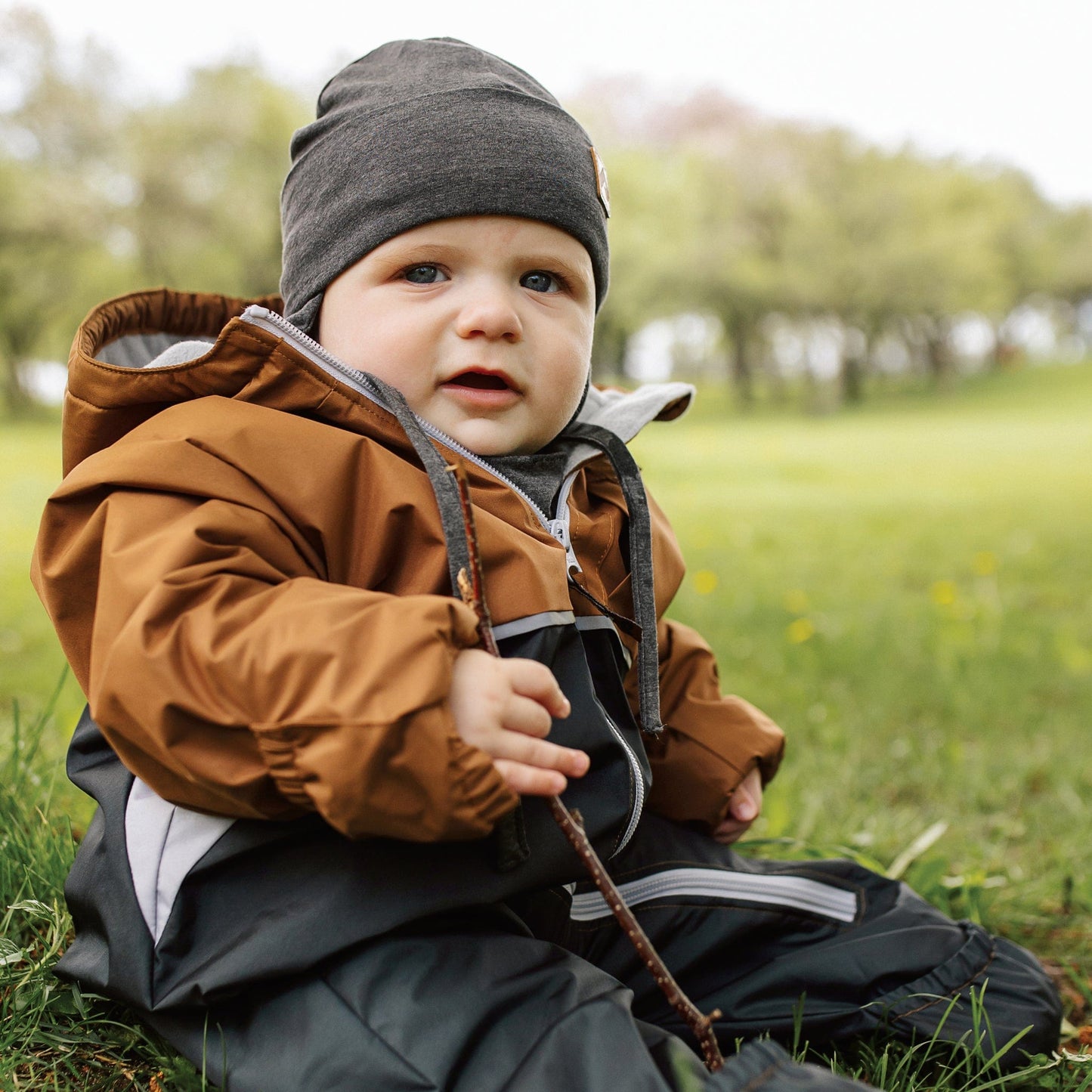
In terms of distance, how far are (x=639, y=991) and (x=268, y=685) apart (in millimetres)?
867

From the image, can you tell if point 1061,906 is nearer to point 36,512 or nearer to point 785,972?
point 785,972

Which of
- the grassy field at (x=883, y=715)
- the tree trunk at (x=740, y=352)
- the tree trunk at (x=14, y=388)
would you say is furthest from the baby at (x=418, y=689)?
the tree trunk at (x=740, y=352)

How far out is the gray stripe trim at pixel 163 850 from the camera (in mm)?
1334

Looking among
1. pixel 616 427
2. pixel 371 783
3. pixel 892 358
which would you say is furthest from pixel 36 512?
pixel 892 358

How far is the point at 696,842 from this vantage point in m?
1.88

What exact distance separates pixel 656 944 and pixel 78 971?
85cm

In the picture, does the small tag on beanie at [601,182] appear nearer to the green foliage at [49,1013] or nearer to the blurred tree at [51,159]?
the green foliage at [49,1013]

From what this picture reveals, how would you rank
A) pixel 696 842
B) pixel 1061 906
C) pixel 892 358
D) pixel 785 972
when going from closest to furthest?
pixel 785 972 → pixel 696 842 → pixel 1061 906 → pixel 892 358

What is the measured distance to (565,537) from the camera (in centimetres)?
158

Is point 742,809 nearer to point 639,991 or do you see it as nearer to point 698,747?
point 698,747

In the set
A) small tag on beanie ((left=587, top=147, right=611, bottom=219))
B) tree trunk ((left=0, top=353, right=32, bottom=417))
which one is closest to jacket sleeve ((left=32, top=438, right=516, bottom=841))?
small tag on beanie ((left=587, top=147, right=611, bottom=219))

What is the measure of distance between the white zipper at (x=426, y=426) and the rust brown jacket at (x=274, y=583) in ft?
0.05

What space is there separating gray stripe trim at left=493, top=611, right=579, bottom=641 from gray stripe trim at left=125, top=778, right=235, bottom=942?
Result: 40 centimetres

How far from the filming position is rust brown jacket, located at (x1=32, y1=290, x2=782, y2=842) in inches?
43.5
